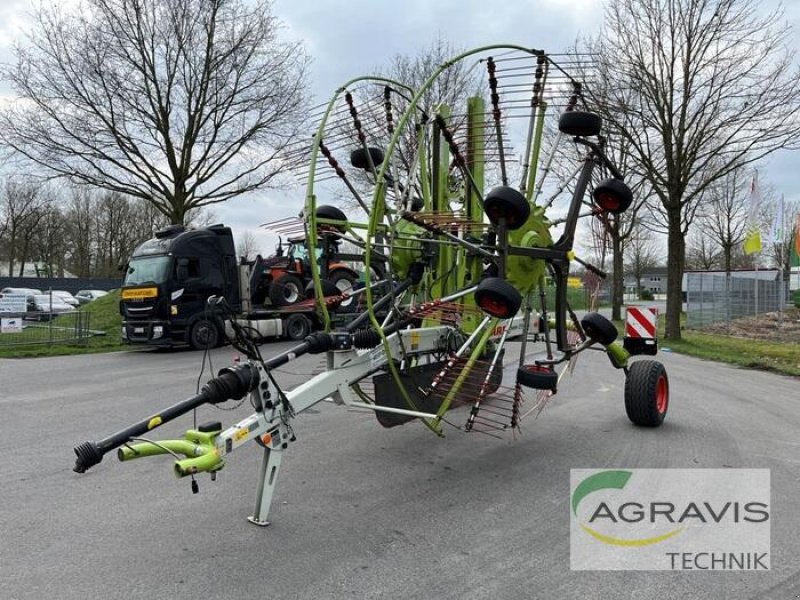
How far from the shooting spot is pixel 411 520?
13.2 ft

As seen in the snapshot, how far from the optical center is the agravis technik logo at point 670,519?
350 cm

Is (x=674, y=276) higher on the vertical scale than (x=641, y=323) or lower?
higher

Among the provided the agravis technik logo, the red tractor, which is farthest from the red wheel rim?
the red tractor

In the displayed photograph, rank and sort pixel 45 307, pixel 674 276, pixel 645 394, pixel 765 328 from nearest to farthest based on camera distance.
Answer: pixel 645 394, pixel 674 276, pixel 765 328, pixel 45 307

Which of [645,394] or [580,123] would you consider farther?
[645,394]

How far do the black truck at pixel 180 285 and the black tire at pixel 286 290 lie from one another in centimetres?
58

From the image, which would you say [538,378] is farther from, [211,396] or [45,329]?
[45,329]

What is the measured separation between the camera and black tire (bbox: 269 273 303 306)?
16.8 metres

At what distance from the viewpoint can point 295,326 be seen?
17688 millimetres

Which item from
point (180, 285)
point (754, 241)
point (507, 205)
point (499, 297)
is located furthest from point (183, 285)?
point (754, 241)

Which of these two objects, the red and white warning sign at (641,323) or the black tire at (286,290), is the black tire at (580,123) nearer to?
the red and white warning sign at (641,323)

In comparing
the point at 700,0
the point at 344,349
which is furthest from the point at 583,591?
the point at 700,0

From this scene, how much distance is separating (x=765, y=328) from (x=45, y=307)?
3109cm

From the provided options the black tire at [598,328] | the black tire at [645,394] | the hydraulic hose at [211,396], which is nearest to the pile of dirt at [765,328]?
the black tire at [645,394]
